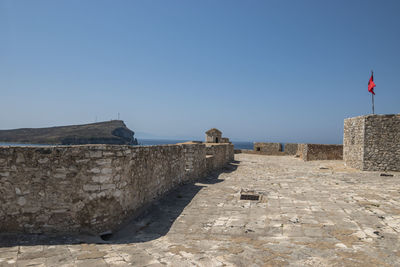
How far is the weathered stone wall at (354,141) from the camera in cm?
1475

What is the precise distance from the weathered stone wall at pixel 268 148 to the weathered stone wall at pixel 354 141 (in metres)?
14.8

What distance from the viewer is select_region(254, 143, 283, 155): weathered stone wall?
32719 millimetres

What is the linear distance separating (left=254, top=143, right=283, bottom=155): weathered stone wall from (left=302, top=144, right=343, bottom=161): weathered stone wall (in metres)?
8.61

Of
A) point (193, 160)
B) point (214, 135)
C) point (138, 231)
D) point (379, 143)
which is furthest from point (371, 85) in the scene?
point (138, 231)

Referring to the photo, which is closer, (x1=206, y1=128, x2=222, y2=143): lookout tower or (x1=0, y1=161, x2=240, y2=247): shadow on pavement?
(x1=0, y1=161, x2=240, y2=247): shadow on pavement

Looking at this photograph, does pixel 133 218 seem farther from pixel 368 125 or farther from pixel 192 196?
pixel 368 125

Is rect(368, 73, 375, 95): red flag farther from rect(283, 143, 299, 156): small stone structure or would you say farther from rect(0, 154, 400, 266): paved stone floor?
rect(283, 143, 299, 156): small stone structure

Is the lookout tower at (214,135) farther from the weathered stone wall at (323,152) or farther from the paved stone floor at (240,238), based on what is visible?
the paved stone floor at (240,238)

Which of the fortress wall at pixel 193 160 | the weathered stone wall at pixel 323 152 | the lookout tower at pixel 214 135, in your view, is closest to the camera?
the fortress wall at pixel 193 160

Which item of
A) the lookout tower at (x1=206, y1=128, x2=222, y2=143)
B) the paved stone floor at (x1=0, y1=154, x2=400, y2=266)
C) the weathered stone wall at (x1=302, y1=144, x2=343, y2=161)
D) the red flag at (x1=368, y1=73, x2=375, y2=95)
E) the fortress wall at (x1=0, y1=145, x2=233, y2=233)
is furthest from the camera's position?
the lookout tower at (x1=206, y1=128, x2=222, y2=143)

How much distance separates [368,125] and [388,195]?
765 centimetres

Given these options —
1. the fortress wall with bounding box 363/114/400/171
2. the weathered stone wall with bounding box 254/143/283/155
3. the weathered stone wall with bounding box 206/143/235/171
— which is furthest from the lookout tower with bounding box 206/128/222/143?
the fortress wall with bounding box 363/114/400/171

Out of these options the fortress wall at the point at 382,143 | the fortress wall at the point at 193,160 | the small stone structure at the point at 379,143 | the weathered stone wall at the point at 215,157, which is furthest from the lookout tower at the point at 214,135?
the fortress wall at the point at 193,160

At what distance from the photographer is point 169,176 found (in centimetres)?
819
